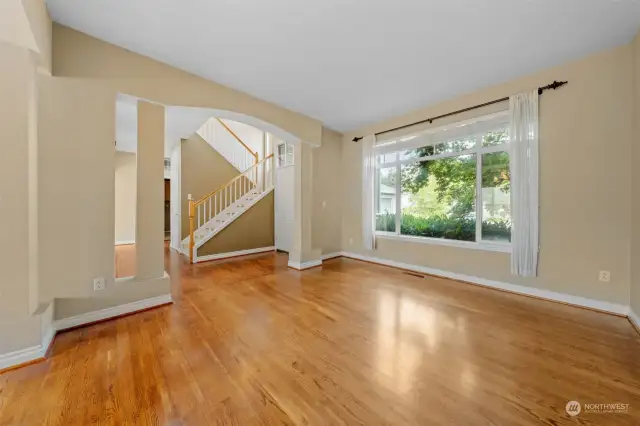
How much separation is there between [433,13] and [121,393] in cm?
365

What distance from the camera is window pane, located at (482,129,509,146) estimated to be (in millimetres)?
3416

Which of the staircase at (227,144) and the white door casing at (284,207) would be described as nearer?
the white door casing at (284,207)

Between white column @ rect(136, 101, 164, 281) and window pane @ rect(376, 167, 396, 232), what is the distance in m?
3.83

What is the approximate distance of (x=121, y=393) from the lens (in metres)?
1.48

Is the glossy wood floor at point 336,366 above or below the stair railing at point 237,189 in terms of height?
below

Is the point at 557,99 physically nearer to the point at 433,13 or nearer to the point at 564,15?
the point at 564,15

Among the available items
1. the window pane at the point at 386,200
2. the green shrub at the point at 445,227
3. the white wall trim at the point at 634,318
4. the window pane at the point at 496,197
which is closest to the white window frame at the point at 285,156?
the window pane at the point at 386,200

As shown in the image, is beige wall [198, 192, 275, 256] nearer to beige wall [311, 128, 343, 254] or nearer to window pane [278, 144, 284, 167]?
window pane [278, 144, 284, 167]

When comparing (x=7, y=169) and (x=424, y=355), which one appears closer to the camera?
(x=7, y=169)

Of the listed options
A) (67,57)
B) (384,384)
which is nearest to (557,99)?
(384,384)

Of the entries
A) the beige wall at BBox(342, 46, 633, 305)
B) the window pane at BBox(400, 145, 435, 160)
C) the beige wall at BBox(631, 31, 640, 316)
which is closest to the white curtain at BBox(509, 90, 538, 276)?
the beige wall at BBox(342, 46, 633, 305)

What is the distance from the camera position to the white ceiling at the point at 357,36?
2033mm

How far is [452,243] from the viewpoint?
396 cm

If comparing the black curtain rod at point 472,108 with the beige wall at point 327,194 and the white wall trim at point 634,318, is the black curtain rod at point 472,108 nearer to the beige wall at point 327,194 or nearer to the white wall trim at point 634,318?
the beige wall at point 327,194
